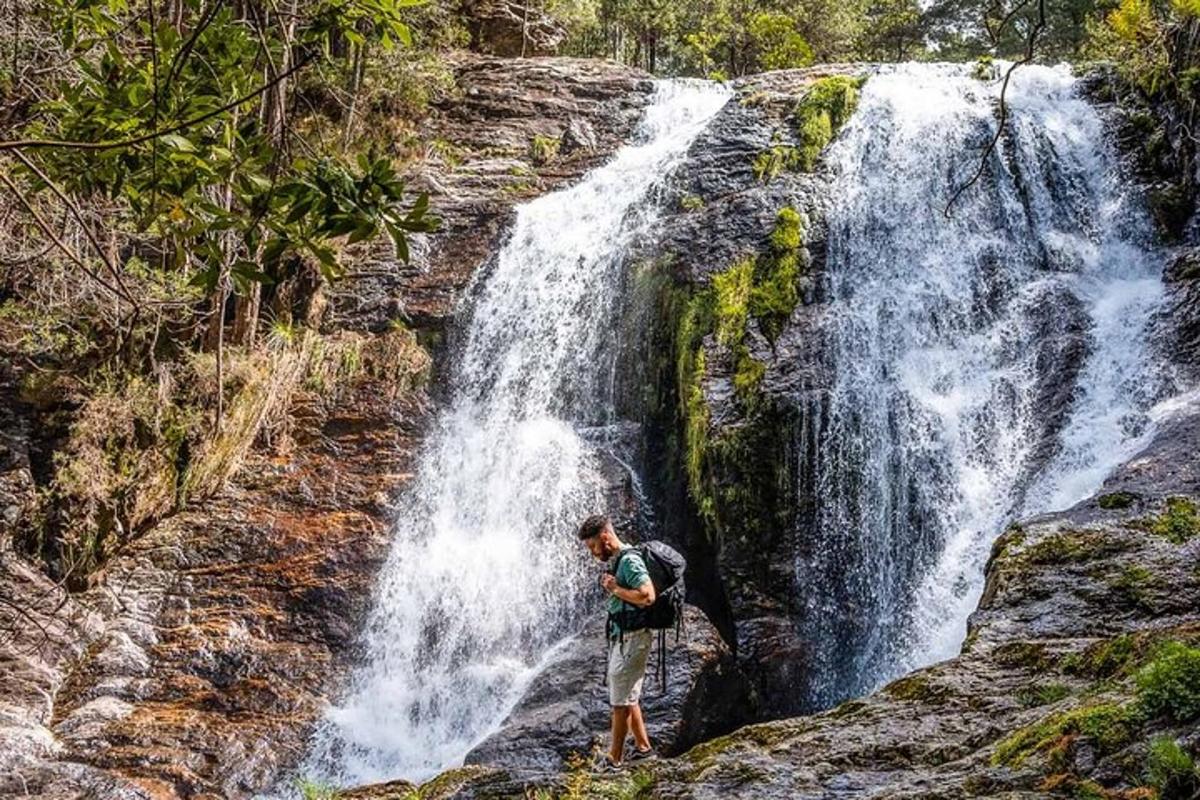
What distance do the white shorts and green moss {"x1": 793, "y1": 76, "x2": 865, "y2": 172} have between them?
30.0ft

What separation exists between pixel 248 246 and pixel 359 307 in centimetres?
1104

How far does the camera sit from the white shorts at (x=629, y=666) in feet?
18.7

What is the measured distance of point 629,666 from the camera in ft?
18.7

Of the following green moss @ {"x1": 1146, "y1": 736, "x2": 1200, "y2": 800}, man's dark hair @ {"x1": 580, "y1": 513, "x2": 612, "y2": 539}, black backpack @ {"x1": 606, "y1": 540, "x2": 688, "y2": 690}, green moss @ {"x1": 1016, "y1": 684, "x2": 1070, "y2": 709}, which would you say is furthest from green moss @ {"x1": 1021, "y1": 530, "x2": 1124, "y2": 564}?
green moss @ {"x1": 1146, "y1": 736, "x2": 1200, "y2": 800}

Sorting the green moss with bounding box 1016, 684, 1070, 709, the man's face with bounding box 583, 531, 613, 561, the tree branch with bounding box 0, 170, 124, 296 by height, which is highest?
the tree branch with bounding box 0, 170, 124, 296

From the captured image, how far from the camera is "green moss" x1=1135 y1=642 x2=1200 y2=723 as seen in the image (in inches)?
113

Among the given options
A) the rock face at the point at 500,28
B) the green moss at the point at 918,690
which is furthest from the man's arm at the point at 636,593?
the rock face at the point at 500,28

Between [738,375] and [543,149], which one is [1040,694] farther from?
[543,149]

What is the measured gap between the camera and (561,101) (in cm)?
1680

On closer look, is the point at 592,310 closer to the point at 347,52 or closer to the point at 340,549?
the point at 340,549

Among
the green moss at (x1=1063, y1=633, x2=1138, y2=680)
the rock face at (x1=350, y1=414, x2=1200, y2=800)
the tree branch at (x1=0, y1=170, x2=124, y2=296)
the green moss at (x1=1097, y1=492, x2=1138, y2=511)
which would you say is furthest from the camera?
the green moss at (x1=1097, y1=492, x2=1138, y2=511)

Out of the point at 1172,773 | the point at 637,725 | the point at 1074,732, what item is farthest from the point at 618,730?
the point at 1172,773

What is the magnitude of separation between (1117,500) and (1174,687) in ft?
13.0

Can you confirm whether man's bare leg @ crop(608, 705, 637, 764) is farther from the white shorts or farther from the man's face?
the man's face
